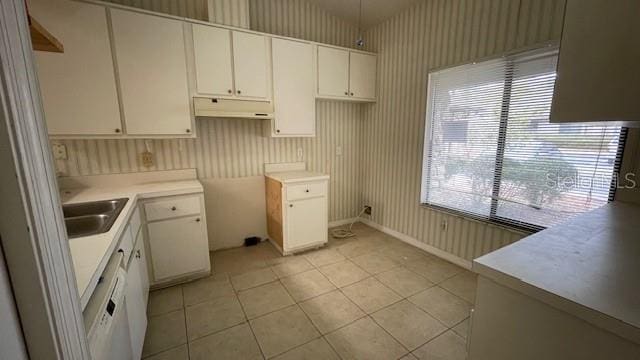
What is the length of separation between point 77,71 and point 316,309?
263cm

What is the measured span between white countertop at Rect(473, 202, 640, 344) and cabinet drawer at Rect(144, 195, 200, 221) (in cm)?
221

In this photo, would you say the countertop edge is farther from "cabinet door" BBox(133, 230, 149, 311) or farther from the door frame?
"cabinet door" BBox(133, 230, 149, 311)

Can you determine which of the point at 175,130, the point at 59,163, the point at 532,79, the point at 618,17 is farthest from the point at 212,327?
the point at 532,79

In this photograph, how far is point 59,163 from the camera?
2258mm

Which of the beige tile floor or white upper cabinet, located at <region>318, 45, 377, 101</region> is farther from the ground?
white upper cabinet, located at <region>318, 45, 377, 101</region>

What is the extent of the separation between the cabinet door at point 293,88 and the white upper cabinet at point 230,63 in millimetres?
134

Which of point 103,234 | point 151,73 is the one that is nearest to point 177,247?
point 103,234

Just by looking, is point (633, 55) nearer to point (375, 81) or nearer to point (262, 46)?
point (262, 46)

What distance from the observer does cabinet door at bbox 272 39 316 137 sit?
275 cm

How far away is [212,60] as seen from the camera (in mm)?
2412

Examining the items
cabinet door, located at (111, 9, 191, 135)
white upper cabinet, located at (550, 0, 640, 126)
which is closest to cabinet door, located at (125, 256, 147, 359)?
cabinet door, located at (111, 9, 191, 135)

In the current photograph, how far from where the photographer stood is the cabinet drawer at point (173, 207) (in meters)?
2.14

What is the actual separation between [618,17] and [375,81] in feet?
9.16

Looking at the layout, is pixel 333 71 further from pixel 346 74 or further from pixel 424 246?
pixel 424 246
